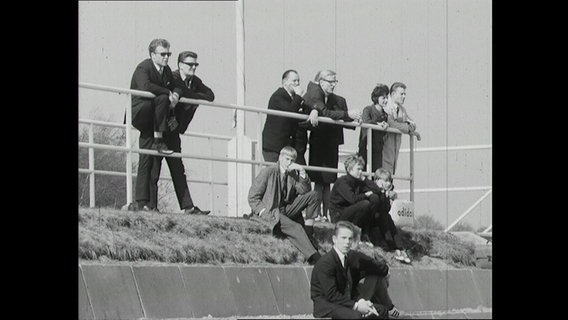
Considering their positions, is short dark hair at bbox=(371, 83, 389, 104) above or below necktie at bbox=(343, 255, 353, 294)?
above

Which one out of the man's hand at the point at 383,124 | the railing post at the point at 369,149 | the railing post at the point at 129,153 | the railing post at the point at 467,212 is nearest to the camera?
the railing post at the point at 129,153

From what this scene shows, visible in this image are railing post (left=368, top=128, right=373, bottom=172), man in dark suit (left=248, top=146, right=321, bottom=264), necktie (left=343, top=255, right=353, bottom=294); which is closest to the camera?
necktie (left=343, top=255, right=353, bottom=294)

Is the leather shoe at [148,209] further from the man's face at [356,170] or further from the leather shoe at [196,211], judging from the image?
the man's face at [356,170]

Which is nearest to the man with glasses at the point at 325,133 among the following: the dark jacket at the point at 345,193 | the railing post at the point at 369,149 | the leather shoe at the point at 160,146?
the dark jacket at the point at 345,193

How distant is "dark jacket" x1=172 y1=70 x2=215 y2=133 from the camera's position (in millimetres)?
13461

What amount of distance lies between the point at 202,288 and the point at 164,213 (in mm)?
991

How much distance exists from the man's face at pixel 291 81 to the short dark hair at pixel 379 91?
4.01 feet

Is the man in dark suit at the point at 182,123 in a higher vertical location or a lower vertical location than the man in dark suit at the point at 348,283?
higher

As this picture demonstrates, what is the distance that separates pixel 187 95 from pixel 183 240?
1.35 metres

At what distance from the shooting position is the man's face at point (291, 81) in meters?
14.1

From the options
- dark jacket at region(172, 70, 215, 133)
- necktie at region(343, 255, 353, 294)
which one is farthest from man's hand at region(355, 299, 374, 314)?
dark jacket at region(172, 70, 215, 133)

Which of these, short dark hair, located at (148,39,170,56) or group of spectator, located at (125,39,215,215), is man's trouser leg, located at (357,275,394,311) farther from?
short dark hair, located at (148,39,170,56)

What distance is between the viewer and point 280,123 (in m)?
14.3
